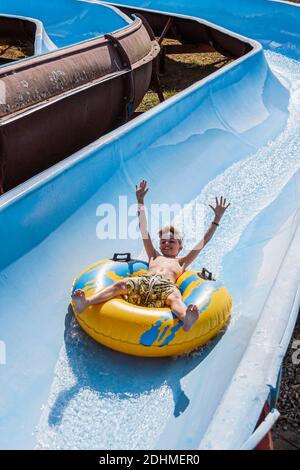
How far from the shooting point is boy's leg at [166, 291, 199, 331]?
314 centimetres

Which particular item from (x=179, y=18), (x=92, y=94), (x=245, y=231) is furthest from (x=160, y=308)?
(x=179, y=18)

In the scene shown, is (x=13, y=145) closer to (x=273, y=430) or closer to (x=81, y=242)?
(x=81, y=242)

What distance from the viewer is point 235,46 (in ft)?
27.6

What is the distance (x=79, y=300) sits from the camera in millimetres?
3238

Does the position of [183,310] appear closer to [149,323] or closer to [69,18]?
[149,323]

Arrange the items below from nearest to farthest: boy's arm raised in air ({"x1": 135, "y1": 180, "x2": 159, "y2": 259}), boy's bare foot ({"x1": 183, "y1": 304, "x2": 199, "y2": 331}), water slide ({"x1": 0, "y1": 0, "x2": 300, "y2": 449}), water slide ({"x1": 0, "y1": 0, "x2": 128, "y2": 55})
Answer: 1. water slide ({"x1": 0, "y1": 0, "x2": 300, "y2": 449})
2. boy's bare foot ({"x1": 183, "y1": 304, "x2": 199, "y2": 331})
3. boy's arm raised in air ({"x1": 135, "y1": 180, "x2": 159, "y2": 259})
4. water slide ({"x1": 0, "y1": 0, "x2": 128, "y2": 55})

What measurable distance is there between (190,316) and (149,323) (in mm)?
218

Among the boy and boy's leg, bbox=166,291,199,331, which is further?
the boy

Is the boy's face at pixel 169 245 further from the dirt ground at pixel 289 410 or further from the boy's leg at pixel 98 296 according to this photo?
the dirt ground at pixel 289 410

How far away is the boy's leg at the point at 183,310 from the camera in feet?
10.3

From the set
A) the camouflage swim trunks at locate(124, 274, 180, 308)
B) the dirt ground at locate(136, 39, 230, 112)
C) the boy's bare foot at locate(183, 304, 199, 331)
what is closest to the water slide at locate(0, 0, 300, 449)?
the boy's bare foot at locate(183, 304, 199, 331)

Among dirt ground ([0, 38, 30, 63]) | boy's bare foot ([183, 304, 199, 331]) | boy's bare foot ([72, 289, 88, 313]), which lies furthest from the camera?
dirt ground ([0, 38, 30, 63])

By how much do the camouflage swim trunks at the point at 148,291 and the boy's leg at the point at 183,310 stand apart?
0.18ft

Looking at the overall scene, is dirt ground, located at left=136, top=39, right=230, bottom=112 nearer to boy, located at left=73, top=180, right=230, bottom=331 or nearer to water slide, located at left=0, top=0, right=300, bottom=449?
water slide, located at left=0, top=0, right=300, bottom=449
